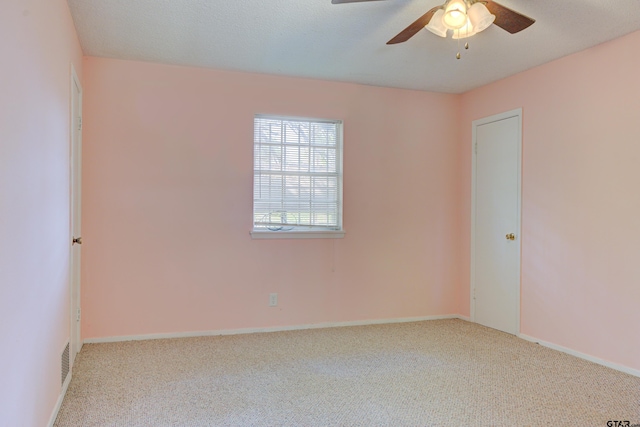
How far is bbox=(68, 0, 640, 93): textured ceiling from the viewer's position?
8.30ft

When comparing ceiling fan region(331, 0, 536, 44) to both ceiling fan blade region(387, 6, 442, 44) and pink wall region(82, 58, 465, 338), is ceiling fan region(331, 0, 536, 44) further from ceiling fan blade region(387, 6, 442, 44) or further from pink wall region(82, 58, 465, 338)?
pink wall region(82, 58, 465, 338)

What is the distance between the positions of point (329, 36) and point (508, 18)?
1210 millimetres

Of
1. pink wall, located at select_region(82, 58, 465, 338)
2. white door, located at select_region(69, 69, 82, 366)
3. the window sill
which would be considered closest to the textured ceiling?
pink wall, located at select_region(82, 58, 465, 338)

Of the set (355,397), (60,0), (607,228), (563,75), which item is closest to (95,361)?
(355,397)

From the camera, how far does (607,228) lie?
9.92 feet

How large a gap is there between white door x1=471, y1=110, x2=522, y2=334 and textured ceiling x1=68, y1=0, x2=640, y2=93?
56cm

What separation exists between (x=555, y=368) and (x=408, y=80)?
271 cm

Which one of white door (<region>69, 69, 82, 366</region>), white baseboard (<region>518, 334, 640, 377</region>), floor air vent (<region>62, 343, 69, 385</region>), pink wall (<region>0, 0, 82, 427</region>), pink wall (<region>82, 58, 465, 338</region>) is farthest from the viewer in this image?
pink wall (<region>82, 58, 465, 338</region>)

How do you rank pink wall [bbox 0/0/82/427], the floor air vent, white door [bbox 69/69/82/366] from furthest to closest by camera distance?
white door [bbox 69/69/82/366] < the floor air vent < pink wall [bbox 0/0/82/427]

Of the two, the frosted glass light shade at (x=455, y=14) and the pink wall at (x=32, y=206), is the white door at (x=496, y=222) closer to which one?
the frosted glass light shade at (x=455, y=14)

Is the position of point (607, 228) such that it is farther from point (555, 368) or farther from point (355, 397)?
point (355, 397)

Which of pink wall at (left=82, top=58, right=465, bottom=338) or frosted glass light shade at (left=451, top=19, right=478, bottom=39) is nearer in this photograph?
frosted glass light shade at (left=451, top=19, right=478, bottom=39)

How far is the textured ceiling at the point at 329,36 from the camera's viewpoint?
99.7 inches

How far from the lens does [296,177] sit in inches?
156
